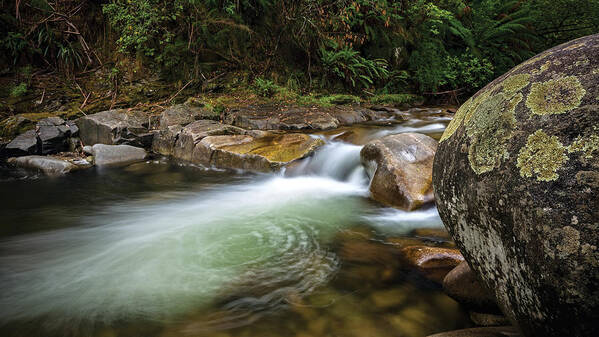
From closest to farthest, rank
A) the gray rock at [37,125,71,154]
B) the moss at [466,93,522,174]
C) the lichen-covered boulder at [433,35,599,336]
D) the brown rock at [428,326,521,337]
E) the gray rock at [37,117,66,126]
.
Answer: the lichen-covered boulder at [433,35,599,336]
the moss at [466,93,522,174]
the brown rock at [428,326,521,337]
the gray rock at [37,125,71,154]
the gray rock at [37,117,66,126]

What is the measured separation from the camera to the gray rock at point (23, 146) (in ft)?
23.1

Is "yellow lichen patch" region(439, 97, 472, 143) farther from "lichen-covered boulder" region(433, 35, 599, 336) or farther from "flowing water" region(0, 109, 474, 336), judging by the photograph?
"flowing water" region(0, 109, 474, 336)

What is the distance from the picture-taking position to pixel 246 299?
8.00ft

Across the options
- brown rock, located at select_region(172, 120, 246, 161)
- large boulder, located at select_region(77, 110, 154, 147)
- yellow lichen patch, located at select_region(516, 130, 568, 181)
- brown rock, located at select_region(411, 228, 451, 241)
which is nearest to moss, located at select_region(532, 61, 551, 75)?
yellow lichen patch, located at select_region(516, 130, 568, 181)

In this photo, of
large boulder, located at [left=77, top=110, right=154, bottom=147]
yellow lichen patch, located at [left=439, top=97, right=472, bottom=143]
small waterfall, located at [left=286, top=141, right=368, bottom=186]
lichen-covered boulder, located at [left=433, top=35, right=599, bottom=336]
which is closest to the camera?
lichen-covered boulder, located at [left=433, top=35, right=599, bottom=336]

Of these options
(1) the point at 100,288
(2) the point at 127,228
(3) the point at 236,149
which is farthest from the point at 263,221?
(3) the point at 236,149

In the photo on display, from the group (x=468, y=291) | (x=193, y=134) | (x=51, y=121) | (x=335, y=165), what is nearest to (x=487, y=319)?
(x=468, y=291)

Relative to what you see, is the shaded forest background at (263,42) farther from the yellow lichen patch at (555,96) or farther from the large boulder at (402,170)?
the yellow lichen patch at (555,96)

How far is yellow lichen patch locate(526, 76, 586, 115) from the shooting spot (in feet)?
4.09

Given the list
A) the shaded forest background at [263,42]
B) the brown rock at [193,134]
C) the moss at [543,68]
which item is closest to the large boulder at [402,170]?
the moss at [543,68]

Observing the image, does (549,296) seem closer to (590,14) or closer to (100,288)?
(100,288)

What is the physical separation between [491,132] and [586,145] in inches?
14.3

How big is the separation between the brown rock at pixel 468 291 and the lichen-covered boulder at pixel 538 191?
0.52m

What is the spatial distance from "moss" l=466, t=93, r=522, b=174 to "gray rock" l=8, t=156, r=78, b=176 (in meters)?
7.29
